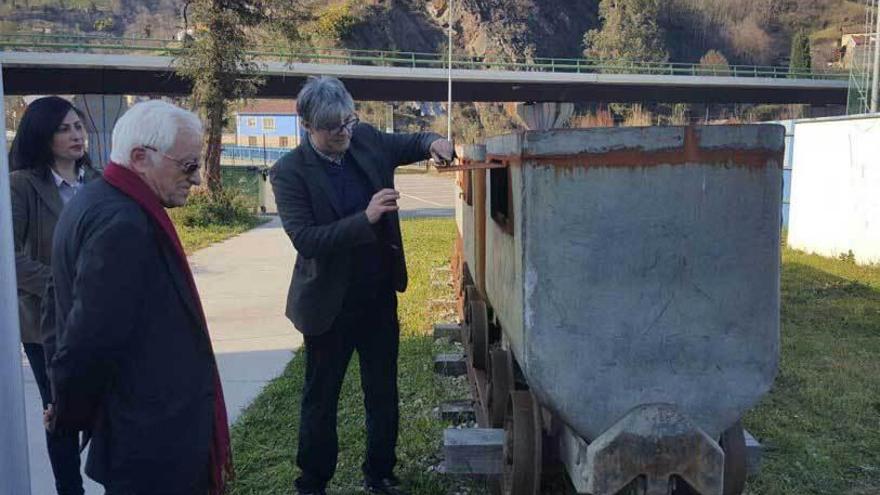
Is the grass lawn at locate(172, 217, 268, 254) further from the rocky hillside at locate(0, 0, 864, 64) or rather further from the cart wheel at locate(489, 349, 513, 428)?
the rocky hillside at locate(0, 0, 864, 64)

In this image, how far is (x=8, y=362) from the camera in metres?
2.46

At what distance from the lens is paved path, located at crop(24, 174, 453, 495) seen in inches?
192

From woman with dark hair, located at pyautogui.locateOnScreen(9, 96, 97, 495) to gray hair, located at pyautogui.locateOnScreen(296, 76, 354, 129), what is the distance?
3.04 ft

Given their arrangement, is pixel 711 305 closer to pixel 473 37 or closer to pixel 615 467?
pixel 615 467

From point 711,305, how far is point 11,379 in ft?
7.49

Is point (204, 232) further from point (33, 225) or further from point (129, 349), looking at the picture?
point (129, 349)

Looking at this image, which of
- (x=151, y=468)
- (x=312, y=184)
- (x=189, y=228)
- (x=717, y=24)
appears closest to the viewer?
(x=151, y=468)

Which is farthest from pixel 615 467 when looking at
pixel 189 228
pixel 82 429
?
pixel 189 228

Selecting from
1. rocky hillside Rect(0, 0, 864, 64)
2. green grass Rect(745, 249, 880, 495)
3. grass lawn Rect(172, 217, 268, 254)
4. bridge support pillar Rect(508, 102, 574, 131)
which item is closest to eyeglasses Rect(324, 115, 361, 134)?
green grass Rect(745, 249, 880, 495)

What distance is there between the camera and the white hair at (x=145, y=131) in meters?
2.08

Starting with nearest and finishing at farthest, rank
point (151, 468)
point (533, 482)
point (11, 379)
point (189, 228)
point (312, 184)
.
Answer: point (151, 468)
point (11, 379)
point (533, 482)
point (312, 184)
point (189, 228)

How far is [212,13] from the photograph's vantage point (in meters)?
15.8

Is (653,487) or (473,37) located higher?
(473,37)

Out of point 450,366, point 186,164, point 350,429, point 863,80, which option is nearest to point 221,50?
point 450,366
